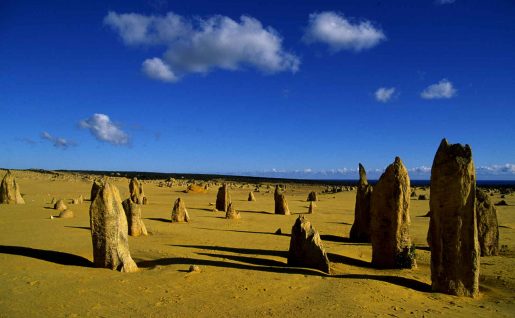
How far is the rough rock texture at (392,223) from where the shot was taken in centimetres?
1068

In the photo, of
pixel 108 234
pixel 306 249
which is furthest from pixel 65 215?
pixel 306 249

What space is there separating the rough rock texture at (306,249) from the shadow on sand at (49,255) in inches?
192

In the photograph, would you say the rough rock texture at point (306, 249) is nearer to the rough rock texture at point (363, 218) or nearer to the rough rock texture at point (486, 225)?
the rough rock texture at point (363, 218)

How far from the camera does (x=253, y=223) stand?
→ 19031 mm

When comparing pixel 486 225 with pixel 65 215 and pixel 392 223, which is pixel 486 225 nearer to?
pixel 392 223

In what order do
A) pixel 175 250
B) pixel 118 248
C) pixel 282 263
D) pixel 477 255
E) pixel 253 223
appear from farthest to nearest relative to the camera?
pixel 253 223 < pixel 175 250 < pixel 282 263 < pixel 118 248 < pixel 477 255

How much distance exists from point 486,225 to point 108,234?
411 inches

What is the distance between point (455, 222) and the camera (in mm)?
8406

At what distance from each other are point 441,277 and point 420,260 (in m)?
3.73

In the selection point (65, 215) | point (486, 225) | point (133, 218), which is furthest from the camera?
point (65, 215)

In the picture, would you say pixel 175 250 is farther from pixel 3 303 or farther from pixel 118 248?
pixel 3 303

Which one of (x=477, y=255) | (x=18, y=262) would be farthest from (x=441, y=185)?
(x=18, y=262)

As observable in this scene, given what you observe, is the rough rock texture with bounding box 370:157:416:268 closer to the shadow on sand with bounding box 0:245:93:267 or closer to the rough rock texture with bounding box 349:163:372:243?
the rough rock texture with bounding box 349:163:372:243

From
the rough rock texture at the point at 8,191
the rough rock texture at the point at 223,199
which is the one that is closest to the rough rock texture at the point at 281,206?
the rough rock texture at the point at 223,199
